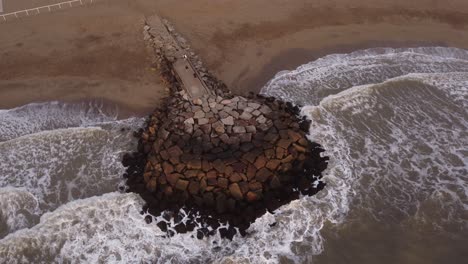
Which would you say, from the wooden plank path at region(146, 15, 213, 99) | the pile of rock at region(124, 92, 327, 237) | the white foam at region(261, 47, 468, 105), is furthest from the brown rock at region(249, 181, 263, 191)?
the white foam at region(261, 47, 468, 105)

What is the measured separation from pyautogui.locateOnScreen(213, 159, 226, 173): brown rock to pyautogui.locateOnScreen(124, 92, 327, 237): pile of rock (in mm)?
31

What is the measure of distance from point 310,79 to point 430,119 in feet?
15.9

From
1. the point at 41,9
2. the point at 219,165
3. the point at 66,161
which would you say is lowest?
the point at 66,161

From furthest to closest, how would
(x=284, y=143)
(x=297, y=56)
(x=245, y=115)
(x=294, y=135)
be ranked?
(x=297, y=56) < (x=245, y=115) < (x=294, y=135) < (x=284, y=143)

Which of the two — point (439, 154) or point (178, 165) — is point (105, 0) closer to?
point (178, 165)

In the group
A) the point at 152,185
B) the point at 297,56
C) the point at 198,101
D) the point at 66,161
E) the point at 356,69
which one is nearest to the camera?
the point at 152,185

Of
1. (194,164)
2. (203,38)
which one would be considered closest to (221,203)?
(194,164)

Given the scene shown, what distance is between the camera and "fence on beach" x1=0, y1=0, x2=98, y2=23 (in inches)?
792

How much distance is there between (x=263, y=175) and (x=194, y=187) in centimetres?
215

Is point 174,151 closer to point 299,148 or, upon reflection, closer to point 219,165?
point 219,165

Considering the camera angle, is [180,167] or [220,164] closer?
[220,164]

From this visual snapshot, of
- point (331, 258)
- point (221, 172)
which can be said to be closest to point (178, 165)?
point (221, 172)

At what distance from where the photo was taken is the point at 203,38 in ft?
62.0

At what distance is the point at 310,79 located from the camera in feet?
56.9
